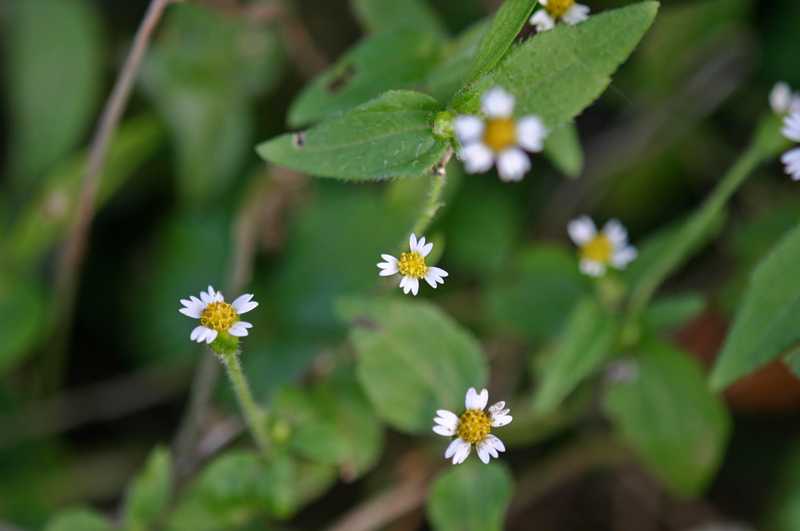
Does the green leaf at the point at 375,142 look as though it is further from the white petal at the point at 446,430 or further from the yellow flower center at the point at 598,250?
the yellow flower center at the point at 598,250

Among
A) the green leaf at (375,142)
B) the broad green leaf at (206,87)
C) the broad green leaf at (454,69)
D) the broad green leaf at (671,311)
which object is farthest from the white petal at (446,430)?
the broad green leaf at (206,87)

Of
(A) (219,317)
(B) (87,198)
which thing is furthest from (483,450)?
→ (B) (87,198)

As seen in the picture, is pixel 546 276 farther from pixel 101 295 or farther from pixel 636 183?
pixel 101 295

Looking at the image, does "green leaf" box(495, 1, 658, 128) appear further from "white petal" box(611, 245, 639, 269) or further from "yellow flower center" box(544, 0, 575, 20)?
"white petal" box(611, 245, 639, 269)

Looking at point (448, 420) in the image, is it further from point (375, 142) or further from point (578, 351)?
point (375, 142)

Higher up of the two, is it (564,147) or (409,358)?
(564,147)
